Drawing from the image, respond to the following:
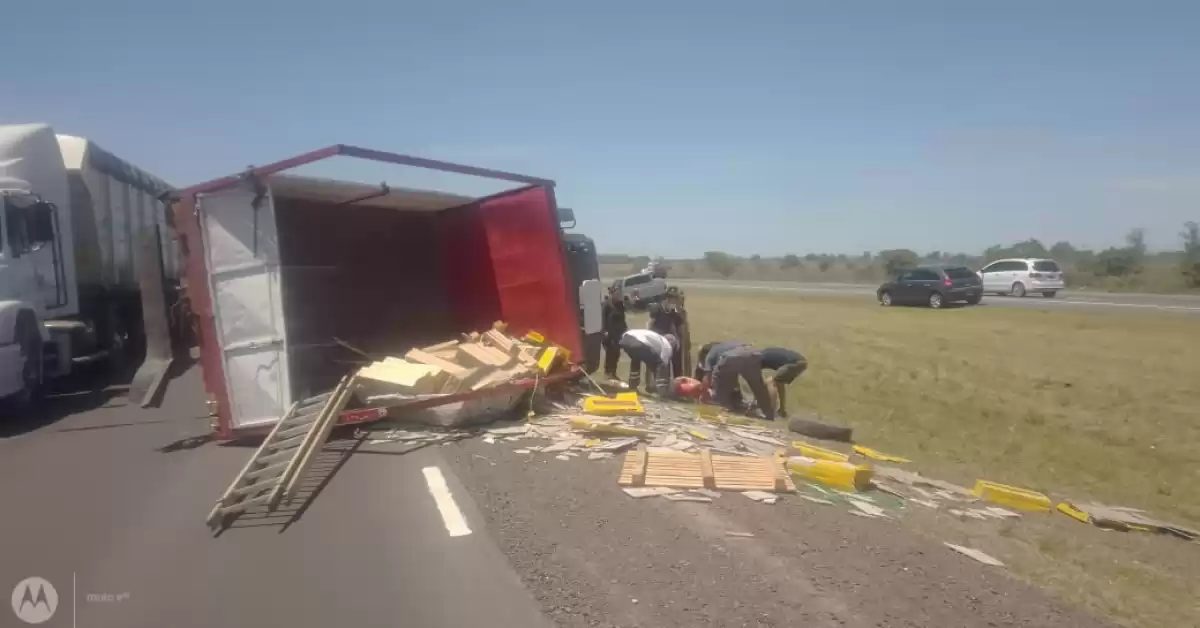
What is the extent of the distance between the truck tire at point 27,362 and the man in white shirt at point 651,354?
770 centimetres

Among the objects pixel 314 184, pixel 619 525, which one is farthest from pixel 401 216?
pixel 619 525

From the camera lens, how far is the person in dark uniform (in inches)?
505

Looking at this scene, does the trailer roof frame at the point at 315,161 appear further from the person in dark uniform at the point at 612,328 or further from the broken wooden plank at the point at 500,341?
the person in dark uniform at the point at 612,328

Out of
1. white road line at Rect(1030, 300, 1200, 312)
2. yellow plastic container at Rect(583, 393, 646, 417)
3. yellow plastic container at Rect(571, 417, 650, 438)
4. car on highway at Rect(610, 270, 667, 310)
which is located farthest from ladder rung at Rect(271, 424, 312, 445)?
white road line at Rect(1030, 300, 1200, 312)

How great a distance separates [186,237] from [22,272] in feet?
17.1

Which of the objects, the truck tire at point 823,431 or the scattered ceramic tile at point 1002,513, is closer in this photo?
the scattered ceramic tile at point 1002,513

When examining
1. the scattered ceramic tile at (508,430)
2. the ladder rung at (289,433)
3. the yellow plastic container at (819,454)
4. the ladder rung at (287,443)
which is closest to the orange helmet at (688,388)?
the yellow plastic container at (819,454)

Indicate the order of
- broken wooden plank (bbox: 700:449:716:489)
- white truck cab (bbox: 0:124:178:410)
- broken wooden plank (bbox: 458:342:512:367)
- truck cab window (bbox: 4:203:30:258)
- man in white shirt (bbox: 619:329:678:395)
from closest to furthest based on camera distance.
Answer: broken wooden plank (bbox: 700:449:716:489) < broken wooden plank (bbox: 458:342:512:367) < white truck cab (bbox: 0:124:178:410) < truck cab window (bbox: 4:203:30:258) < man in white shirt (bbox: 619:329:678:395)

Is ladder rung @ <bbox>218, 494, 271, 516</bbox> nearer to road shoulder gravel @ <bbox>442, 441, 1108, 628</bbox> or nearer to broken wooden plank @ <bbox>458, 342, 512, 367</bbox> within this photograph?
road shoulder gravel @ <bbox>442, 441, 1108, 628</bbox>

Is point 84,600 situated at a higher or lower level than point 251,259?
lower

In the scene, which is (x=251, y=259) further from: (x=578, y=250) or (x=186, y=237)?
(x=578, y=250)

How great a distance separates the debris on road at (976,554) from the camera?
500 cm

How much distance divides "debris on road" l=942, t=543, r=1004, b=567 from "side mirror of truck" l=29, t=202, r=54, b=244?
12.2 m

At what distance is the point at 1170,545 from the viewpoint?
21.4 feet
